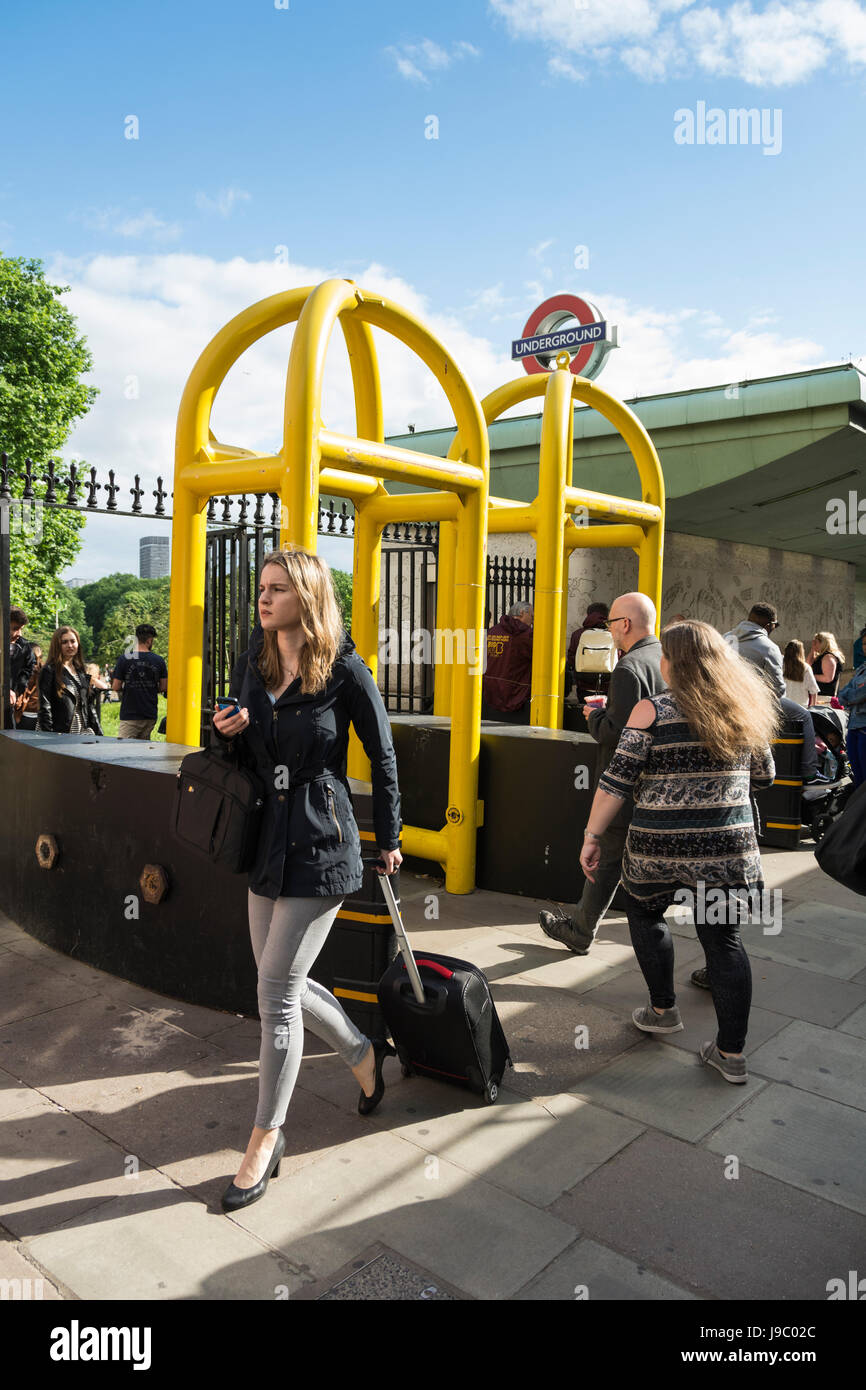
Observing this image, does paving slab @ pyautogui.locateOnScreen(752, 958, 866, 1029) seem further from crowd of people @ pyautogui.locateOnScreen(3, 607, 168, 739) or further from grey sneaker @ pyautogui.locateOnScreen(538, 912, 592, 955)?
crowd of people @ pyautogui.locateOnScreen(3, 607, 168, 739)

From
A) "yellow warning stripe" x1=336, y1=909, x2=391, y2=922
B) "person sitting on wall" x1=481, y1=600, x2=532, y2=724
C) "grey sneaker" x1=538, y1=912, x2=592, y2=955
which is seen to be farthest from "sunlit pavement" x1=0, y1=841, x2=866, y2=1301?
"person sitting on wall" x1=481, y1=600, x2=532, y2=724

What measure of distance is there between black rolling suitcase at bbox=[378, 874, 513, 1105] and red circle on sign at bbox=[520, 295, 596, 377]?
294 inches

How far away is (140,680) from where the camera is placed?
29.9ft

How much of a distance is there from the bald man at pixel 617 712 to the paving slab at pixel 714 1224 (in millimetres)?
1427

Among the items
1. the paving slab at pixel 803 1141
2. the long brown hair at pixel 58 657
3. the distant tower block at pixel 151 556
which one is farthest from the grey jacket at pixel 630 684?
the distant tower block at pixel 151 556

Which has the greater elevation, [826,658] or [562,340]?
[562,340]

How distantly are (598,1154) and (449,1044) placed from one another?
0.60 meters

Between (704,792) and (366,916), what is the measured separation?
138 centimetres

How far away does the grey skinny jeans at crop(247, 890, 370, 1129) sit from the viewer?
9.00ft

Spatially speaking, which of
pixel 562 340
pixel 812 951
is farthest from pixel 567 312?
pixel 812 951

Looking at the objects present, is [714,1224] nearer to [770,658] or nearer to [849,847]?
[849,847]

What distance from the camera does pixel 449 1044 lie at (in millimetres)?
3291

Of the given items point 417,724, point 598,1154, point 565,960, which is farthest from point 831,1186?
point 417,724
